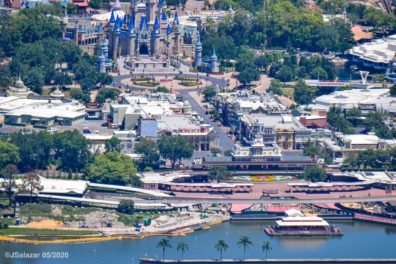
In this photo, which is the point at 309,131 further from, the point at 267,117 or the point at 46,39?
the point at 46,39

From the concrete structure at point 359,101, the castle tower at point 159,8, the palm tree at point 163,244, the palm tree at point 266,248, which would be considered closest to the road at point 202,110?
the concrete structure at point 359,101

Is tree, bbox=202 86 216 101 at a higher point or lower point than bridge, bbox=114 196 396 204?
higher

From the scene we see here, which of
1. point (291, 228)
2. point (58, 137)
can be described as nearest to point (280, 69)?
point (58, 137)

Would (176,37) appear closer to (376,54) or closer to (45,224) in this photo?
(376,54)

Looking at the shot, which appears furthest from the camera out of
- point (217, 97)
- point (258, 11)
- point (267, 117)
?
point (258, 11)

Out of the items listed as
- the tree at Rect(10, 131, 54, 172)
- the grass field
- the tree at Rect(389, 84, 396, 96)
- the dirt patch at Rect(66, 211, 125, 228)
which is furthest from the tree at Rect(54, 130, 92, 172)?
the tree at Rect(389, 84, 396, 96)

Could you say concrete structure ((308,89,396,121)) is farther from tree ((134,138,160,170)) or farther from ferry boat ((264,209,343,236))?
ferry boat ((264,209,343,236))

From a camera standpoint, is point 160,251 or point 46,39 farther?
point 46,39
